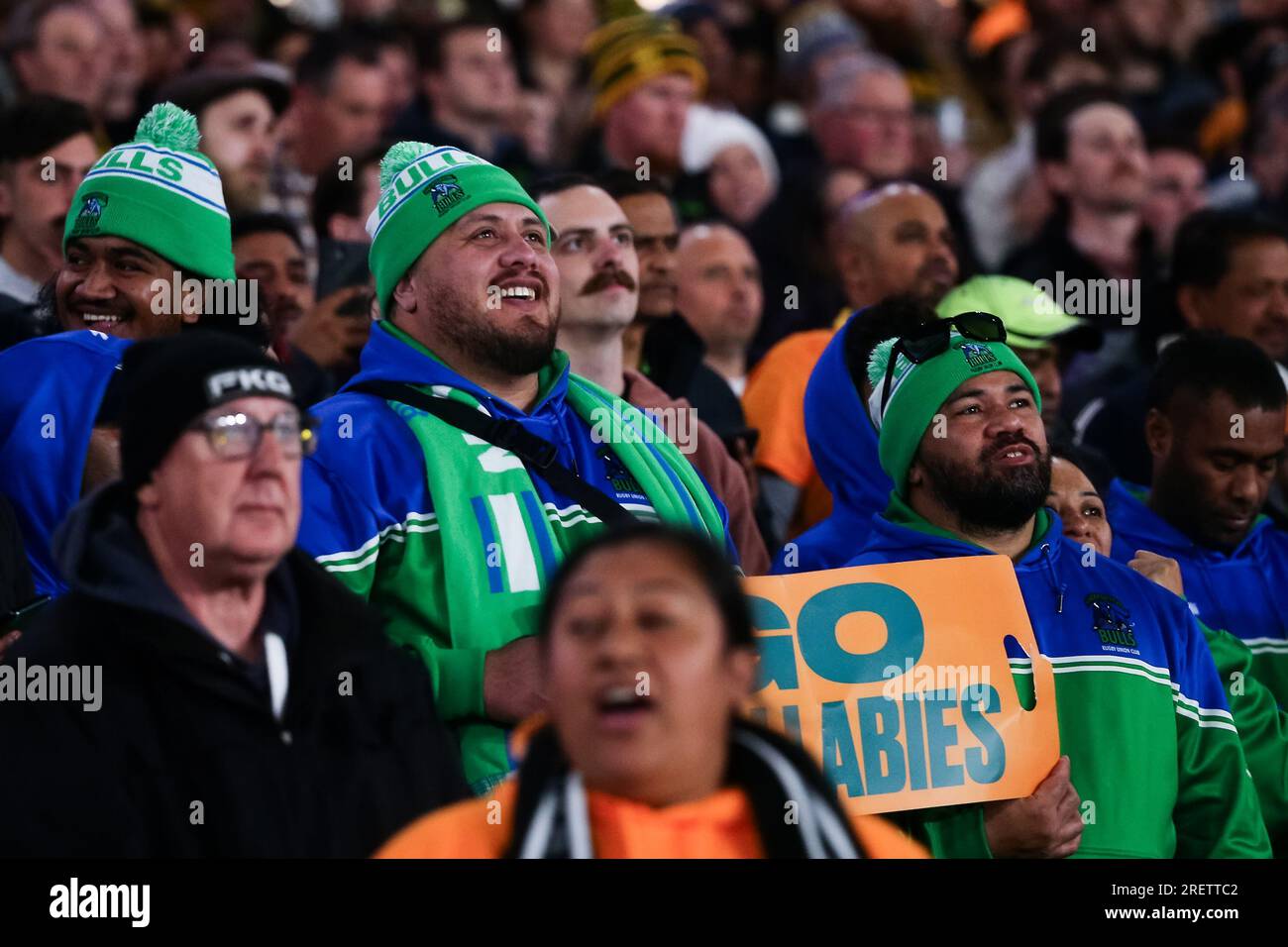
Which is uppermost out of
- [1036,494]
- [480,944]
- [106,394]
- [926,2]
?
[926,2]

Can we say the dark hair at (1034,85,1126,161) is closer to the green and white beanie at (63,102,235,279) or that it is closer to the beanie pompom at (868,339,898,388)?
the beanie pompom at (868,339,898,388)

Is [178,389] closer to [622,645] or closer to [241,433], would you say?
[241,433]

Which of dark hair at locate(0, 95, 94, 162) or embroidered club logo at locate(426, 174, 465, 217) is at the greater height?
dark hair at locate(0, 95, 94, 162)

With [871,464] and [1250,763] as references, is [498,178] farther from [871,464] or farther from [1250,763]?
[1250,763]

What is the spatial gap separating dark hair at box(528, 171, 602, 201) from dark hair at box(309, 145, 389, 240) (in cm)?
98

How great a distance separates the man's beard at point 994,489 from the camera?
17.5 feet

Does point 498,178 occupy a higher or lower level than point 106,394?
higher

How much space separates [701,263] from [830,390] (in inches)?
67.9

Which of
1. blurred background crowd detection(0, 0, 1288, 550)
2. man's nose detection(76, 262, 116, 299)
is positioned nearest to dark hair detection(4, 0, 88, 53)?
blurred background crowd detection(0, 0, 1288, 550)

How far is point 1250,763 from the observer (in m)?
5.58

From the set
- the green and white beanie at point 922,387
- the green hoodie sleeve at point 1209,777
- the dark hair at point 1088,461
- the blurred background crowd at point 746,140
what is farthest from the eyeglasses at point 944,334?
the blurred background crowd at point 746,140

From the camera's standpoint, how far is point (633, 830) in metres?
3.36

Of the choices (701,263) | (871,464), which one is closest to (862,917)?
(871,464)

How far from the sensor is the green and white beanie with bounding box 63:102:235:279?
5.56 meters
